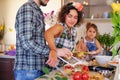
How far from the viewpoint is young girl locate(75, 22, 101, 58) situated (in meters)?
2.72

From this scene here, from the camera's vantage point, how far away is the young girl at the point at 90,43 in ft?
8.94

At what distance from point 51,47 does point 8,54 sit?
1643 millimetres

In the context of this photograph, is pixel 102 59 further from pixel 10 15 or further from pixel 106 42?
pixel 10 15

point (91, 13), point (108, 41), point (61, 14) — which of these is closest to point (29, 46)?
point (61, 14)

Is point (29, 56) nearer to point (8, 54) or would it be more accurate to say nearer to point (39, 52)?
point (39, 52)

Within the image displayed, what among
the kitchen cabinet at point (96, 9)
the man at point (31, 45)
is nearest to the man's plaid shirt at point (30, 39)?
the man at point (31, 45)

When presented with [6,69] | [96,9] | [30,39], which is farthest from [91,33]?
[30,39]

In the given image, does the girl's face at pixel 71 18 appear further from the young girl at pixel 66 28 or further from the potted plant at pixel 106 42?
the potted plant at pixel 106 42

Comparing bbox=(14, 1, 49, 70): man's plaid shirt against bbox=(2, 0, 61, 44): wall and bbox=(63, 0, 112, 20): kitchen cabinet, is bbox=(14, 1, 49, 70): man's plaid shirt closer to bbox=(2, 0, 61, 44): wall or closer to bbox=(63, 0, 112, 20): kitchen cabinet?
bbox=(63, 0, 112, 20): kitchen cabinet

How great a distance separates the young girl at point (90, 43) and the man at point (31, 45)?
1.08 m

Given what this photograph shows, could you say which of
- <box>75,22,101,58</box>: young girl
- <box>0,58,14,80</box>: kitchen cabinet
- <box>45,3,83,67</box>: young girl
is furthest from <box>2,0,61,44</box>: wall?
<box>45,3,83,67</box>: young girl

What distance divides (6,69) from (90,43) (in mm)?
1183

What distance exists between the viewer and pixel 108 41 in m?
2.85

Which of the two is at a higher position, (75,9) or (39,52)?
(75,9)
